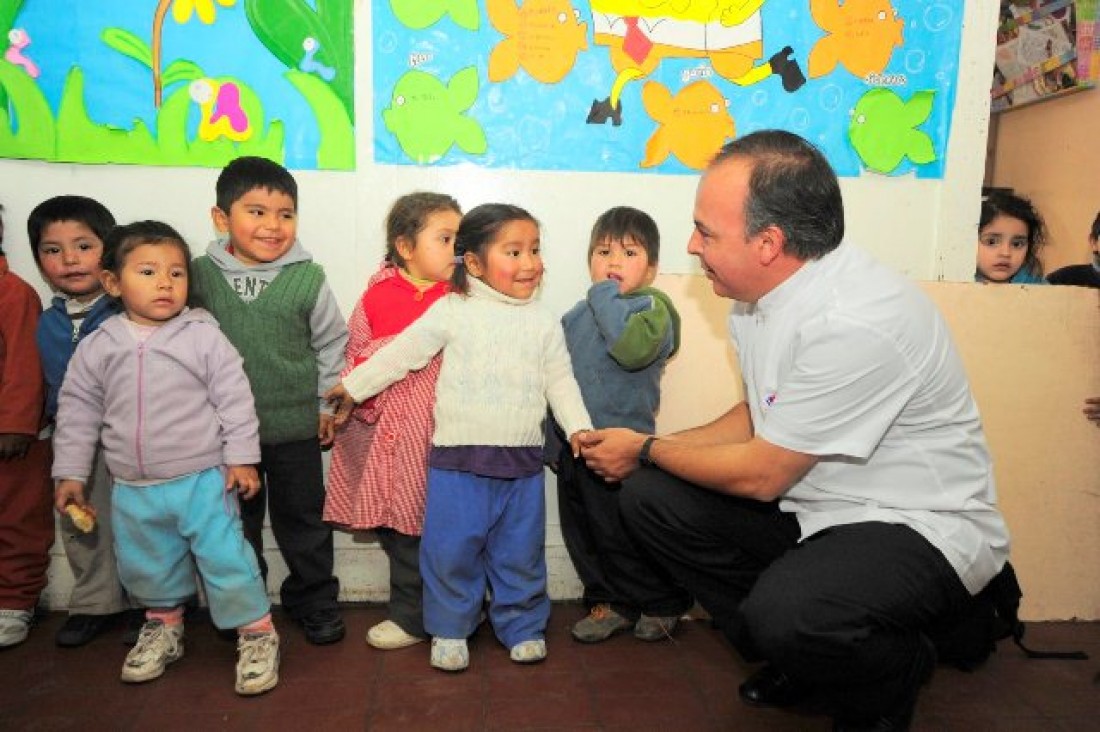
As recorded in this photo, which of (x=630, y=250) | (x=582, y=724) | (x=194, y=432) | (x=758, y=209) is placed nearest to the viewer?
(x=758, y=209)

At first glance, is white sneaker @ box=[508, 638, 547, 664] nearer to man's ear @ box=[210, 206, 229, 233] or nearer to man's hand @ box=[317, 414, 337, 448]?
man's hand @ box=[317, 414, 337, 448]

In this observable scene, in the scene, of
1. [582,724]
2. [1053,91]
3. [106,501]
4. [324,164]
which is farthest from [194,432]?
[1053,91]

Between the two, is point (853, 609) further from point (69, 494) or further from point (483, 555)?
point (69, 494)

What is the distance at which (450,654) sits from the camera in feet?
7.62

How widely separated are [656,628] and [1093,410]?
1611 millimetres

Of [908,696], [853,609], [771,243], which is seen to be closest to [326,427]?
[771,243]

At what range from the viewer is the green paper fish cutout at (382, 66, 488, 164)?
2594mm

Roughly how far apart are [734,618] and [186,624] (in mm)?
1730

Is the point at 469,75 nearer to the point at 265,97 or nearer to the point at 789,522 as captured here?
the point at 265,97

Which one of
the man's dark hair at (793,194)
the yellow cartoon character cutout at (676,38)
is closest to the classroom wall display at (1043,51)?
the yellow cartoon character cutout at (676,38)

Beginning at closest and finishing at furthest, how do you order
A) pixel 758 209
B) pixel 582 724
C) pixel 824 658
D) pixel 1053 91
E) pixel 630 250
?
pixel 824 658
pixel 758 209
pixel 582 724
pixel 630 250
pixel 1053 91

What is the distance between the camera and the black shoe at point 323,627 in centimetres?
249

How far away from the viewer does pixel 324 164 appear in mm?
2613

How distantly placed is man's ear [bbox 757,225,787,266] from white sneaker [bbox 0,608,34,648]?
7.92ft
